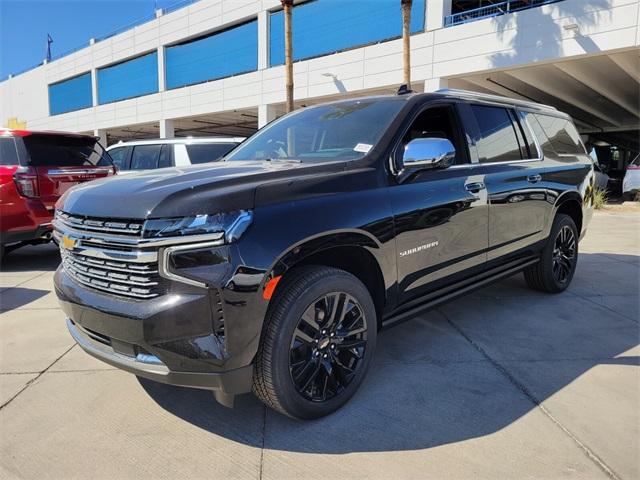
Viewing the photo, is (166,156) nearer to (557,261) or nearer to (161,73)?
(557,261)

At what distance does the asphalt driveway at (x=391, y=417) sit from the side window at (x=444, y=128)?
5.05 feet

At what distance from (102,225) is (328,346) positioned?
1.37 meters

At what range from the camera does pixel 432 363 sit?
3.36 metres

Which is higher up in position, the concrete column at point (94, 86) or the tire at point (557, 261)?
the concrete column at point (94, 86)

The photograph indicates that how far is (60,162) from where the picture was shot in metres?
6.52

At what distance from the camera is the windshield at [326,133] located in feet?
10.1

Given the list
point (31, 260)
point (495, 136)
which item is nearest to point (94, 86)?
point (31, 260)

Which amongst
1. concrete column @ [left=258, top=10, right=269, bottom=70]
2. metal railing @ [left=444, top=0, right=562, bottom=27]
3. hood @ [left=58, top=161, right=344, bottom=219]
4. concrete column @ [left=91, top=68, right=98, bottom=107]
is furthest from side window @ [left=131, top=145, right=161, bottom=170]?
concrete column @ [left=91, top=68, right=98, bottom=107]

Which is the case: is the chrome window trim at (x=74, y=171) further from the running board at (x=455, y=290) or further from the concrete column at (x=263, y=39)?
the concrete column at (x=263, y=39)

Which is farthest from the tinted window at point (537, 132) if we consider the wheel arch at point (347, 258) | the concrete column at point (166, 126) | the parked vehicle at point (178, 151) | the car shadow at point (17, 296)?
the concrete column at point (166, 126)

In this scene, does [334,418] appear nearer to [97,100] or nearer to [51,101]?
[97,100]

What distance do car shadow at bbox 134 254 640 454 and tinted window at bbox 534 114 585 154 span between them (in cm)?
165

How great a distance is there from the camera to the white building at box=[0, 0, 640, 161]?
51.4 ft

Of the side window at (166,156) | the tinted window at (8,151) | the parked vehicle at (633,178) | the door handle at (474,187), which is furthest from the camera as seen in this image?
the parked vehicle at (633,178)
